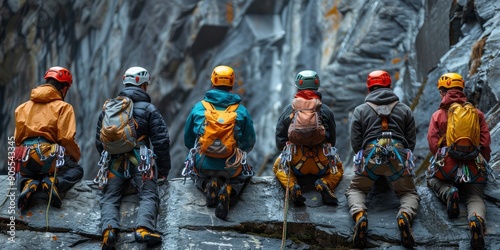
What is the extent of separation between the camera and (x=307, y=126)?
11.4m

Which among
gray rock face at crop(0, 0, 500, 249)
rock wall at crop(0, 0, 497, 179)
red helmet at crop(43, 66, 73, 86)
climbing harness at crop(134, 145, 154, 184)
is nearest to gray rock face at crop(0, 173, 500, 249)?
gray rock face at crop(0, 0, 500, 249)

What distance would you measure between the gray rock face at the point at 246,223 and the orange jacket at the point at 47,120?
820mm

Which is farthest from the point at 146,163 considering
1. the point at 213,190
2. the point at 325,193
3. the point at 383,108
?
the point at 383,108

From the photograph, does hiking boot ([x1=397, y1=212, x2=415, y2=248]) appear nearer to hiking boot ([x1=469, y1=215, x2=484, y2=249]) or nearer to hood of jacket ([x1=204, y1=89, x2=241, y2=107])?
Result: hiking boot ([x1=469, y1=215, x2=484, y2=249])

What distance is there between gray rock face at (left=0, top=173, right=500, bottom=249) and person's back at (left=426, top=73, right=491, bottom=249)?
0.80 ft

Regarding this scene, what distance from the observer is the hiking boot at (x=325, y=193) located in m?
11.5

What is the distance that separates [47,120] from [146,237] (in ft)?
7.61

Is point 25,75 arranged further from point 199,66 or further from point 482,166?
point 482,166

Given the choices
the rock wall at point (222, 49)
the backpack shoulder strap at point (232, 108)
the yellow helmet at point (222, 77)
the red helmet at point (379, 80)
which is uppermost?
the rock wall at point (222, 49)

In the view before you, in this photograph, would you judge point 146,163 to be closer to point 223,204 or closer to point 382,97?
point 223,204

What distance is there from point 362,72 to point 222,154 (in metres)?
12.9

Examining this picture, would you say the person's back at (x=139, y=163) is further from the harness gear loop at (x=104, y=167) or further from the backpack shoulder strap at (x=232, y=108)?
the backpack shoulder strap at (x=232, y=108)

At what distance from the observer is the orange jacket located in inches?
452

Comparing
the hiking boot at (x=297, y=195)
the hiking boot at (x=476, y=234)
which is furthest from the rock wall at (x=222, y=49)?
the hiking boot at (x=476, y=234)
